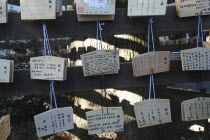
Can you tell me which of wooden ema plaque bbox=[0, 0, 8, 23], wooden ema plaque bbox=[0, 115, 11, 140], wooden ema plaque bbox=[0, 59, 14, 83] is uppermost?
wooden ema plaque bbox=[0, 0, 8, 23]

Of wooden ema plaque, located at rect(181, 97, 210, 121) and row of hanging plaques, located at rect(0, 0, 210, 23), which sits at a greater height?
row of hanging plaques, located at rect(0, 0, 210, 23)

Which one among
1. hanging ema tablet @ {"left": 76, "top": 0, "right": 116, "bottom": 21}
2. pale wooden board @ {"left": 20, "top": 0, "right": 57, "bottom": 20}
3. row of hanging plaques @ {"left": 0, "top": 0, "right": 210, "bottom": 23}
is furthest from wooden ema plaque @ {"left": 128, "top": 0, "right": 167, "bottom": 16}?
pale wooden board @ {"left": 20, "top": 0, "right": 57, "bottom": 20}

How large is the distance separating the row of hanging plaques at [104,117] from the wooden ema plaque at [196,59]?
0.28m

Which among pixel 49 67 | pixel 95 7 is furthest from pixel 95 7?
pixel 49 67

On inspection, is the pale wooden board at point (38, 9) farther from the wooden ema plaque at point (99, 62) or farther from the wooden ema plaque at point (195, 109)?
the wooden ema plaque at point (195, 109)

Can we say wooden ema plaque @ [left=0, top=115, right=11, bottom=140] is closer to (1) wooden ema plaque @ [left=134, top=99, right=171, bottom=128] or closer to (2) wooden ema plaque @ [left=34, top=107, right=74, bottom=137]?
(2) wooden ema plaque @ [left=34, top=107, right=74, bottom=137]

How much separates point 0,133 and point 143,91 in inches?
68.9

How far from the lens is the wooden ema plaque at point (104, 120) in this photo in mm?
1503

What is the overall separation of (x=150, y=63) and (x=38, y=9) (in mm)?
836

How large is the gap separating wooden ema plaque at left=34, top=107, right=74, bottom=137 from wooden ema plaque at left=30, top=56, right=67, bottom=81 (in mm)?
241

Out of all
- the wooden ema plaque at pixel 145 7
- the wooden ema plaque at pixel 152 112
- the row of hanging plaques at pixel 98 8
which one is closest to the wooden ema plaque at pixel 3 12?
the row of hanging plaques at pixel 98 8

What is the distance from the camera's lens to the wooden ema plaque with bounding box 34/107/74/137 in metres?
1.44

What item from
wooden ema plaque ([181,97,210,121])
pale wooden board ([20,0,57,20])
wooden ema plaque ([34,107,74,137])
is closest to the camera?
pale wooden board ([20,0,57,20])

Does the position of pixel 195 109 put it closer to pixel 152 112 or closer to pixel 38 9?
pixel 152 112
